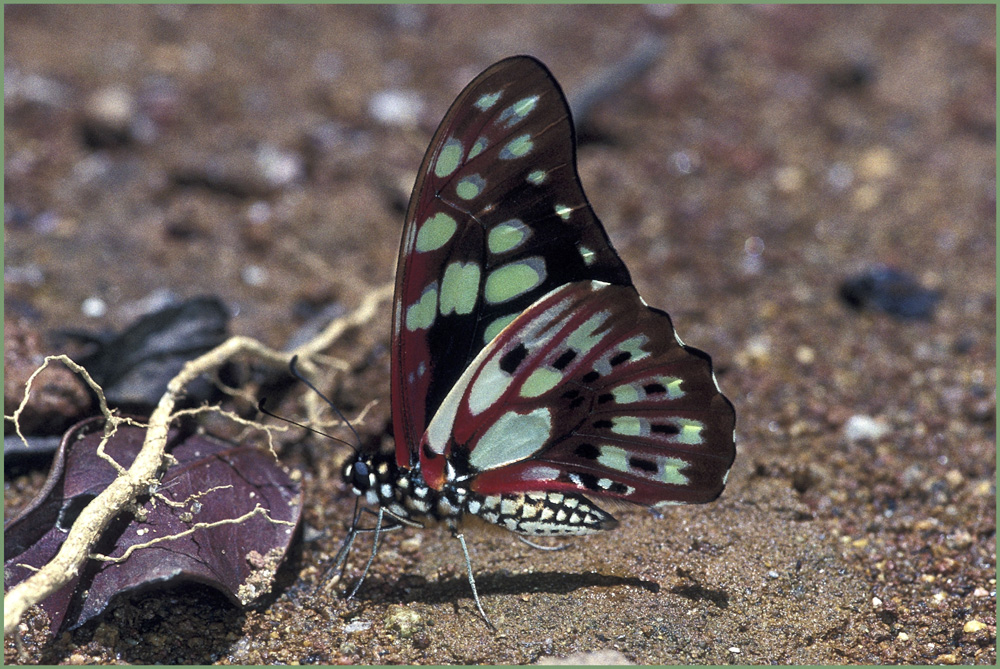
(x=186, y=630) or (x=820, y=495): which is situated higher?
(x=820, y=495)

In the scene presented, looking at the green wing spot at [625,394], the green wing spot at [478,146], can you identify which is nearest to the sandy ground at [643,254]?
the green wing spot at [625,394]

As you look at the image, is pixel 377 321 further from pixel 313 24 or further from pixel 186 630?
pixel 313 24

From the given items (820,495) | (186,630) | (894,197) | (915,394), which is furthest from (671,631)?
(894,197)

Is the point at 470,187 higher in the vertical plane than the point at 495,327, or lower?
higher

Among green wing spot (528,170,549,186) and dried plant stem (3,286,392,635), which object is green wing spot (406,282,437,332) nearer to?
green wing spot (528,170,549,186)

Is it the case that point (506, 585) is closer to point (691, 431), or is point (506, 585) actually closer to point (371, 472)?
point (371, 472)

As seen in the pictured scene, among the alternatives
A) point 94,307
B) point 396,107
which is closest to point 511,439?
point 94,307

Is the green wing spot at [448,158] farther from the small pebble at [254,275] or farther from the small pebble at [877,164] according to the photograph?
the small pebble at [877,164]
